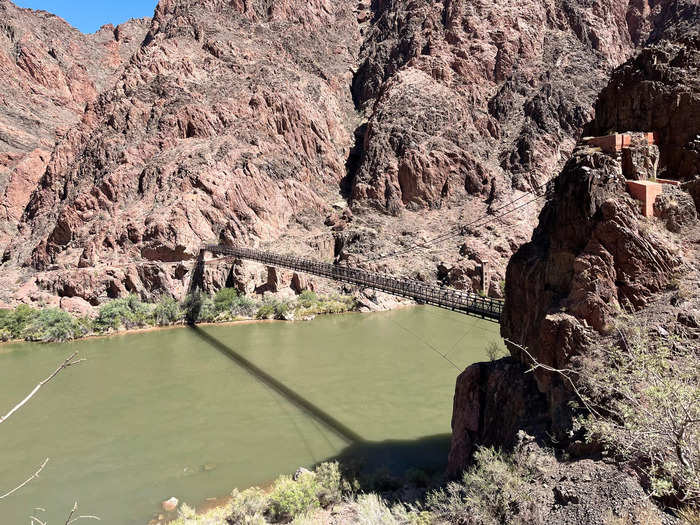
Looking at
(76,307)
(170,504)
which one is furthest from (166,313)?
(170,504)

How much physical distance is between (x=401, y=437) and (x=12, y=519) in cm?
974

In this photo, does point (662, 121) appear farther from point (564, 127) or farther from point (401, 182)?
point (564, 127)

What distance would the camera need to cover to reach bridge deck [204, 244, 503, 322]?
44.2 ft

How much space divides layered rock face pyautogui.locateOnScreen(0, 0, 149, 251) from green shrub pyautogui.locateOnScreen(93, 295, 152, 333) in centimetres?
2425

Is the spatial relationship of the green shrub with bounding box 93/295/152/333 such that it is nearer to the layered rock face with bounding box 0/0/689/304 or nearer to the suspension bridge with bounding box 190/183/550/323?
the layered rock face with bounding box 0/0/689/304

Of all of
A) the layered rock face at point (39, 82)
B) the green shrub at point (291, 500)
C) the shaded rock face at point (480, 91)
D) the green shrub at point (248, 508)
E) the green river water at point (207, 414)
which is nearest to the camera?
the green shrub at point (248, 508)

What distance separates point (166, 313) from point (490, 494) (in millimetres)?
25989

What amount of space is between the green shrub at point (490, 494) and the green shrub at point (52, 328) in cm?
2480

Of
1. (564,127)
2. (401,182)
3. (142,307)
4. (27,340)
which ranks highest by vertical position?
(564,127)

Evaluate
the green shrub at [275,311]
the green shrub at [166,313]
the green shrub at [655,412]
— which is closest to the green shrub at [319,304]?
the green shrub at [275,311]

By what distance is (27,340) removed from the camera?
2472 centimetres

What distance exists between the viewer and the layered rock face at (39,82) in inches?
1820

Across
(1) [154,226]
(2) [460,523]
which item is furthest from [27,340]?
(2) [460,523]

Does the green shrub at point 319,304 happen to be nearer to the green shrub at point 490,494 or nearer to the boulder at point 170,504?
the boulder at point 170,504
